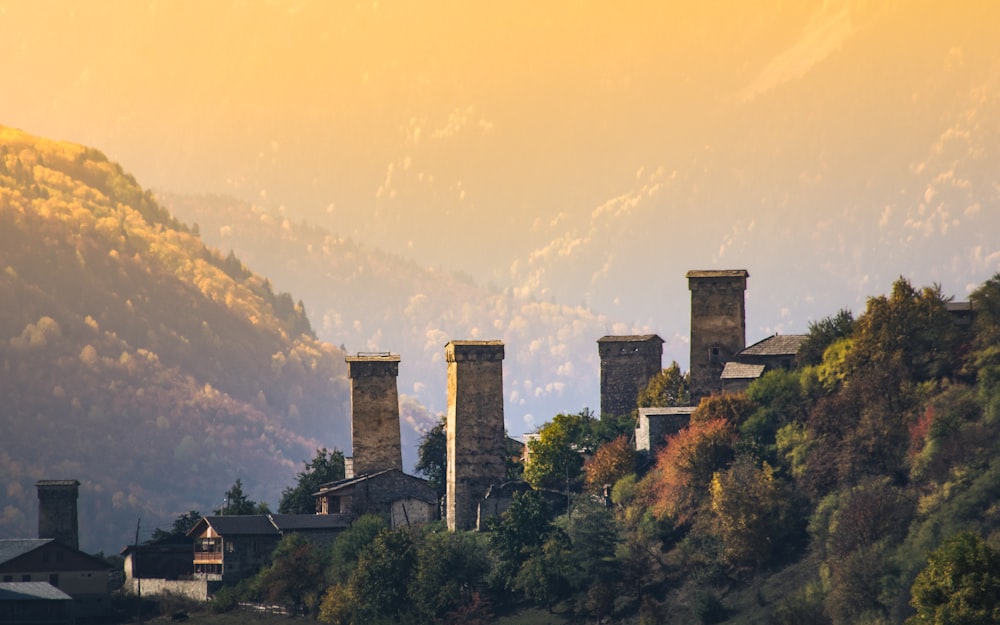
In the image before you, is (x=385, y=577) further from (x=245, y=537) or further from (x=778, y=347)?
(x=778, y=347)

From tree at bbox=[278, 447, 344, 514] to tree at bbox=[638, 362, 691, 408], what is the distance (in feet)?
82.1

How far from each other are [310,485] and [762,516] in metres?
45.7

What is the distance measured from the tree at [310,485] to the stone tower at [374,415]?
5.73 m

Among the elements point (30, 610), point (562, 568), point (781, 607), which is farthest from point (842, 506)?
point (30, 610)

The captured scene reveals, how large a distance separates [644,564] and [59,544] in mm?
40040

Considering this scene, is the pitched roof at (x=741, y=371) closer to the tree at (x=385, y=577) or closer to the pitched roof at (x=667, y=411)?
the pitched roof at (x=667, y=411)

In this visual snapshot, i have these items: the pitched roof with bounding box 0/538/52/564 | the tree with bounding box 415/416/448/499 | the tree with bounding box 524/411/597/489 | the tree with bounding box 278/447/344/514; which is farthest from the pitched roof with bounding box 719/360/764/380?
the pitched roof with bounding box 0/538/52/564

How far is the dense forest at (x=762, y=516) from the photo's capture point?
88.9 m

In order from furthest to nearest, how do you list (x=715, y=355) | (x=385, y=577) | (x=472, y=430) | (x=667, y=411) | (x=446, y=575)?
Result: (x=715, y=355) → (x=472, y=430) → (x=667, y=411) → (x=385, y=577) → (x=446, y=575)

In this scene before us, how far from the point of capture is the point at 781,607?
288 ft

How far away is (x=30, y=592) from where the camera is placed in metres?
114

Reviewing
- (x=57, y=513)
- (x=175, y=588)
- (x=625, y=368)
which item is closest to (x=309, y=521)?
(x=175, y=588)

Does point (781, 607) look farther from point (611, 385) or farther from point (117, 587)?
point (117, 587)

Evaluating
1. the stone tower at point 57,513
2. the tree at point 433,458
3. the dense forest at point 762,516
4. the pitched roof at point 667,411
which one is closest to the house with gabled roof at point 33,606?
the dense forest at point 762,516
